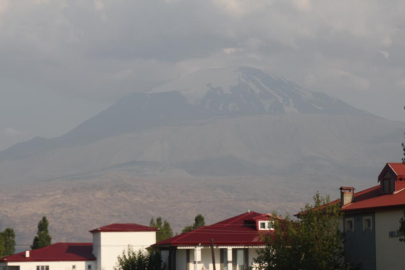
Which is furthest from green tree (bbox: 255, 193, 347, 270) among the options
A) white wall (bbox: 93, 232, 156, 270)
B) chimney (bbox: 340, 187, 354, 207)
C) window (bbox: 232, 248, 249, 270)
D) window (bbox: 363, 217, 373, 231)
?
white wall (bbox: 93, 232, 156, 270)

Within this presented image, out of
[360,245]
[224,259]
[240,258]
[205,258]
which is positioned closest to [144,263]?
[205,258]

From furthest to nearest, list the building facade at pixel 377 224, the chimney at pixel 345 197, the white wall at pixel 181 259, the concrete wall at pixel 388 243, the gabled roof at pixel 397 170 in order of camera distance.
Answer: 1. the white wall at pixel 181 259
2. the chimney at pixel 345 197
3. the gabled roof at pixel 397 170
4. the building facade at pixel 377 224
5. the concrete wall at pixel 388 243

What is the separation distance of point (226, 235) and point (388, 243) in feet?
75.8

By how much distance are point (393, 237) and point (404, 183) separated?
6529 mm

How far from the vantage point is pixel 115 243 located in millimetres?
107250

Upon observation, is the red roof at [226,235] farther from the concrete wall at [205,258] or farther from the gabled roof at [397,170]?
the gabled roof at [397,170]

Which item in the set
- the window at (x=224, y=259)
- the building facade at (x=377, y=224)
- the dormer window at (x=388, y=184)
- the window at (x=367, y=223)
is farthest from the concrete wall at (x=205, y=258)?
the dormer window at (x=388, y=184)

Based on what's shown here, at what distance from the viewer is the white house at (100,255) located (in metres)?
106

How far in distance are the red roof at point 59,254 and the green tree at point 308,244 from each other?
162ft

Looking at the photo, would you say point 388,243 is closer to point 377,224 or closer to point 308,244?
point 377,224

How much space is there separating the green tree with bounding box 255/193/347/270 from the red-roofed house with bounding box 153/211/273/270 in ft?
48.4

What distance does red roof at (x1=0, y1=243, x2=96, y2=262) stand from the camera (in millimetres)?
106562

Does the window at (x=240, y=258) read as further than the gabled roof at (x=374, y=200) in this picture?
Yes

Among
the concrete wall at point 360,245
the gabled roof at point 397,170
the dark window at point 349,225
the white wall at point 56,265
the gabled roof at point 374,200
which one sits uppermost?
the gabled roof at point 397,170
